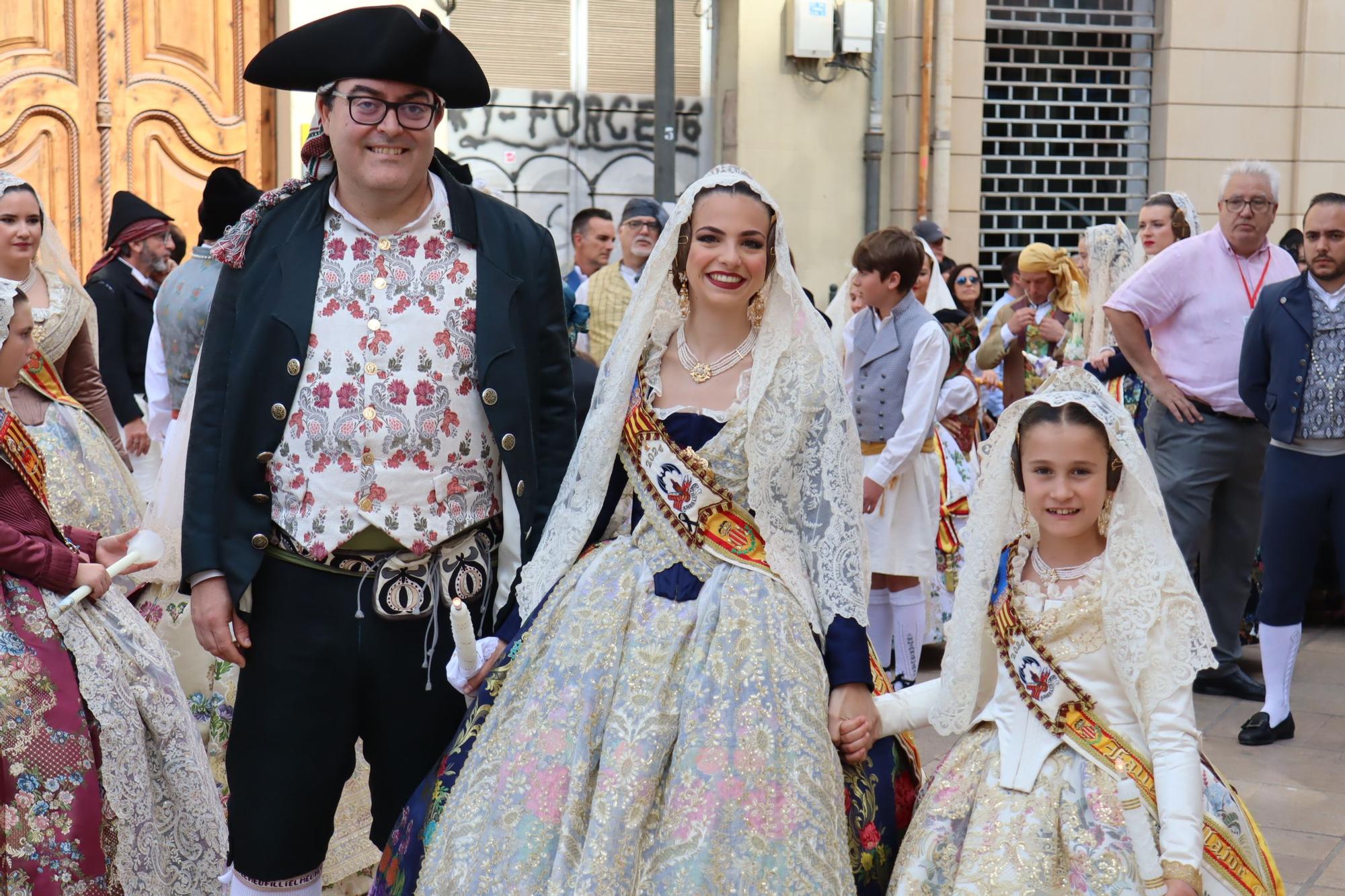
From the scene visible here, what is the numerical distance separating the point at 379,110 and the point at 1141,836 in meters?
2.07

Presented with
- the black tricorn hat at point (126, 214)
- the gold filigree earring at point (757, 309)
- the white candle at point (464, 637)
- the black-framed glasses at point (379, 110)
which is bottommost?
the white candle at point (464, 637)

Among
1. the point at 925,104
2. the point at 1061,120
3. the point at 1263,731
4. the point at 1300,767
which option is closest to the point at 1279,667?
the point at 1263,731

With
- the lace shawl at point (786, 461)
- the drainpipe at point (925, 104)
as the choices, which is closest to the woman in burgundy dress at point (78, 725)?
the lace shawl at point (786, 461)

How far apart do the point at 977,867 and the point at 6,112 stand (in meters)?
8.39

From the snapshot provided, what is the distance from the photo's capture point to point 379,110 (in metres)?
3.13

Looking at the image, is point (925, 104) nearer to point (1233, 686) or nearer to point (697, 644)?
point (1233, 686)

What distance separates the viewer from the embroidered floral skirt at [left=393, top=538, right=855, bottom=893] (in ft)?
9.57

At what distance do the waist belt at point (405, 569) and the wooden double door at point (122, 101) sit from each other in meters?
7.29

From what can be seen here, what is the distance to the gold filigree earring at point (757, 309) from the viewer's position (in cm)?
340

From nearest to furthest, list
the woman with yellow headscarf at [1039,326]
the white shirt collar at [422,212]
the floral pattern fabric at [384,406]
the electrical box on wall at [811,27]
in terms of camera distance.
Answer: the floral pattern fabric at [384,406] → the white shirt collar at [422,212] → the woman with yellow headscarf at [1039,326] → the electrical box on wall at [811,27]

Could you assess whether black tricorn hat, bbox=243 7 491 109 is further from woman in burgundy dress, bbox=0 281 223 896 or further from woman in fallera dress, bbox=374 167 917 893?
woman in burgundy dress, bbox=0 281 223 896

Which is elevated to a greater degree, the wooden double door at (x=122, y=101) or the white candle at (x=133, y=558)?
the wooden double door at (x=122, y=101)

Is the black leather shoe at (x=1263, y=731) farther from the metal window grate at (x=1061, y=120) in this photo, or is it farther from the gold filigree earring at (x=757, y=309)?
the metal window grate at (x=1061, y=120)

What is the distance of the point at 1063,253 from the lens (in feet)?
31.3
